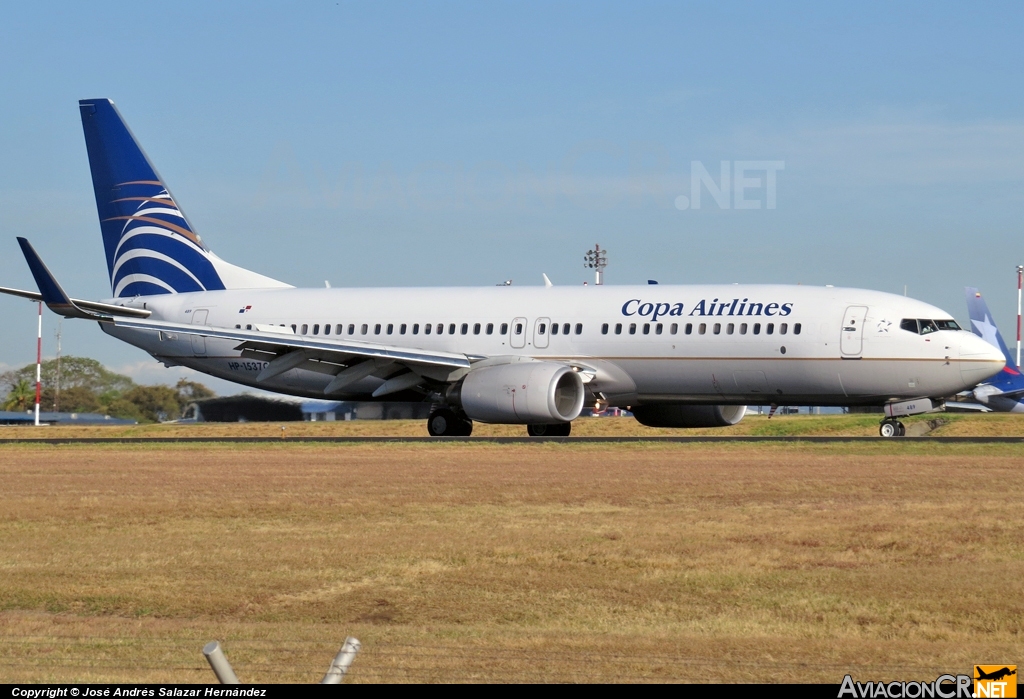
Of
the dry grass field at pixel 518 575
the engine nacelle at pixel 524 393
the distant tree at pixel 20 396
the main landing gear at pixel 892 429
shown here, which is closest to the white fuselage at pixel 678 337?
the main landing gear at pixel 892 429

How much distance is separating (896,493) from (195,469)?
11.8m

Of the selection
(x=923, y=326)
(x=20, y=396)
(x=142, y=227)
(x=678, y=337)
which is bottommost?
(x=20, y=396)

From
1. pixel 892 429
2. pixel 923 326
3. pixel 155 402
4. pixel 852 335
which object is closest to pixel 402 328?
pixel 852 335

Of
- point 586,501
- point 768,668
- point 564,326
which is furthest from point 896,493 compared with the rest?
point 564,326

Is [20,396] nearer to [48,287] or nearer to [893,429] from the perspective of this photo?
[48,287]

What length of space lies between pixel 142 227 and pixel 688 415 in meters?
16.9

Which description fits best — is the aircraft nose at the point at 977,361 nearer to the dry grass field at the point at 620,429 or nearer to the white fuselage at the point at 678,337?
the white fuselage at the point at 678,337

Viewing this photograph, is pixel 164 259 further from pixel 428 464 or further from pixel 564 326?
pixel 428 464

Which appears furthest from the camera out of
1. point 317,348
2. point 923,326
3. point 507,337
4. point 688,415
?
point 688,415

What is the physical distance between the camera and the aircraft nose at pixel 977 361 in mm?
31219

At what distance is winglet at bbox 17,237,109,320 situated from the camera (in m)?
34.9

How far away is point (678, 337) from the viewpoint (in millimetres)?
33469

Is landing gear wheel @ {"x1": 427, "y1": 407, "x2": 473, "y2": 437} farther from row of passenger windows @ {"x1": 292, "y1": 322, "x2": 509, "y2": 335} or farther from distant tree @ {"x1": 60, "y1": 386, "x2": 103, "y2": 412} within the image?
distant tree @ {"x1": 60, "y1": 386, "x2": 103, "y2": 412}

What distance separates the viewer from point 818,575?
1166cm
